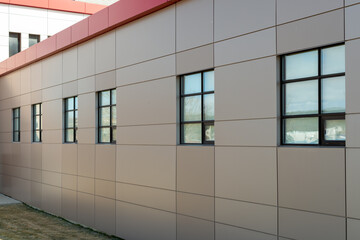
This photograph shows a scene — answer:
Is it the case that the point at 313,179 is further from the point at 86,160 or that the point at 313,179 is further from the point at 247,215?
the point at 86,160

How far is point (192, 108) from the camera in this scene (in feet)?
31.5

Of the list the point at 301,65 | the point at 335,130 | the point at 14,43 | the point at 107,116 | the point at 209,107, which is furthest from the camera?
the point at 14,43

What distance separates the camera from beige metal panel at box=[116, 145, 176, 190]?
9.99 metres

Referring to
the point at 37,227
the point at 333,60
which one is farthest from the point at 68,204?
the point at 333,60

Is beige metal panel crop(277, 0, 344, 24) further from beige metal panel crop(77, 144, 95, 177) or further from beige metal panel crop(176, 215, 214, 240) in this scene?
beige metal panel crop(77, 144, 95, 177)

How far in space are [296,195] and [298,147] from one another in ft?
2.53

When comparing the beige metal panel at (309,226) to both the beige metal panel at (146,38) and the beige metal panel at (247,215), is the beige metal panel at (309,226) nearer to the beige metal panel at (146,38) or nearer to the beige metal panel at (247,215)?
the beige metal panel at (247,215)

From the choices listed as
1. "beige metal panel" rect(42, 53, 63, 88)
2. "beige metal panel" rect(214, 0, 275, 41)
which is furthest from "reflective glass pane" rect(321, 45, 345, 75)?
"beige metal panel" rect(42, 53, 63, 88)

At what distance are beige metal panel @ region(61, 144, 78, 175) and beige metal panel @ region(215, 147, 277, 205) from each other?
7.00m

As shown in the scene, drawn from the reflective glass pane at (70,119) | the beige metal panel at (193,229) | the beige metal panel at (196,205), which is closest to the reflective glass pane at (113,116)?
the reflective glass pane at (70,119)

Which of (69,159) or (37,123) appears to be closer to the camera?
(69,159)

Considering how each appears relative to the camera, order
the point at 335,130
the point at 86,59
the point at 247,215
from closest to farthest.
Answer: the point at 335,130 < the point at 247,215 < the point at 86,59

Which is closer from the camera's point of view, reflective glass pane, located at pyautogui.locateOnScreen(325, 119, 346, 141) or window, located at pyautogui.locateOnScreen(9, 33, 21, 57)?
reflective glass pane, located at pyautogui.locateOnScreen(325, 119, 346, 141)

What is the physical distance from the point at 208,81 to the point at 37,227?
792 cm
